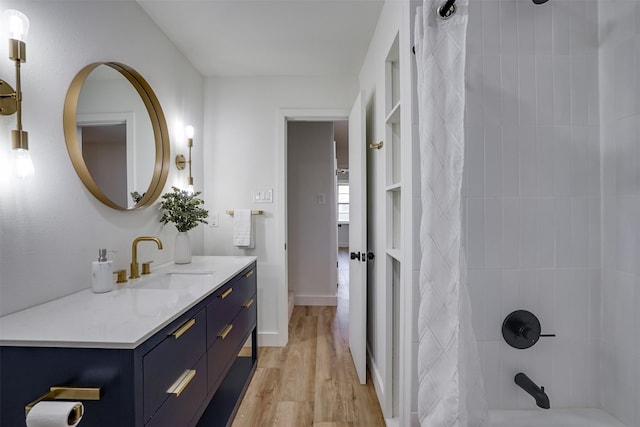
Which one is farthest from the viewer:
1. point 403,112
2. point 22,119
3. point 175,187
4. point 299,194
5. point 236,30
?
point 299,194

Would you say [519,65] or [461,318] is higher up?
[519,65]

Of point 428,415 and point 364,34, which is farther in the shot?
point 364,34

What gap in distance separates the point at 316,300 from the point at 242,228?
1649 mm

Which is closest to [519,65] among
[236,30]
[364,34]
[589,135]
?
[589,135]

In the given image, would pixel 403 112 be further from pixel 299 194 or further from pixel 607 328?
pixel 299 194

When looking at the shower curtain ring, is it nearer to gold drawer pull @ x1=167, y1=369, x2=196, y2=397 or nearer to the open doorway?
gold drawer pull @ x1=167, y1=369, x2=196, y2=397

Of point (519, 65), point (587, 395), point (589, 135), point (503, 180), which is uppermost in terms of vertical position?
point (519, 65)

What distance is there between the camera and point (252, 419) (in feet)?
5.51

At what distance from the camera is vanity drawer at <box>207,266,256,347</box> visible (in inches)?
54.3

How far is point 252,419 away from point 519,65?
217cm

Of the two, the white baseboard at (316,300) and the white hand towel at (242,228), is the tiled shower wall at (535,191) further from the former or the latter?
the white baseboard at (316,300)

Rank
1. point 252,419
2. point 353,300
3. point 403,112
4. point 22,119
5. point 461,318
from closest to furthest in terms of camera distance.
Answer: point 461,318 → point 22,119 → point 403,112 → point 252,419 → point 353,300

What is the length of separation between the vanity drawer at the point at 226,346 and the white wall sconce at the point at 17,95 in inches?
39.6

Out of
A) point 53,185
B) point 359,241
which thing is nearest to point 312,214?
point 359,241
